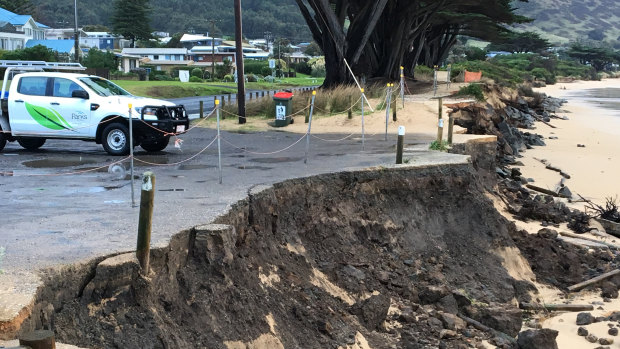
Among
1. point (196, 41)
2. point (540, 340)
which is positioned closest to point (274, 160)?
point (540, 340)

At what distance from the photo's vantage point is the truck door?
1662 centimetres

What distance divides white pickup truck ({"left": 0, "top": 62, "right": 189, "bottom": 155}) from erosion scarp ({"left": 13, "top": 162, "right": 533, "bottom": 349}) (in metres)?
6.10

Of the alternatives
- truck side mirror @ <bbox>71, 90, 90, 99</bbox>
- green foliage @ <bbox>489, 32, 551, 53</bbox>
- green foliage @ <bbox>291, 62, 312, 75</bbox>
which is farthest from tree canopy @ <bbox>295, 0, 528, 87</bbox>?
green foliage @ <bbox>489, 32, 551, 53</bbox>

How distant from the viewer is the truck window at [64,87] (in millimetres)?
16750

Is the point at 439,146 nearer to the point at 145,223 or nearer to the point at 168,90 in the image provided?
the point at 145,223

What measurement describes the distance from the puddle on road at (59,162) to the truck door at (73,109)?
628mm

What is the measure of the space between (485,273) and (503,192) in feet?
20.9

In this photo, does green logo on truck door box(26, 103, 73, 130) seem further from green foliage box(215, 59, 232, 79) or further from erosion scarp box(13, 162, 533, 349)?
green foliage box(215, 59, 232, 79)

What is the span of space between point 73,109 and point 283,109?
873cm

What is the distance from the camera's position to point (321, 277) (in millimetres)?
9930

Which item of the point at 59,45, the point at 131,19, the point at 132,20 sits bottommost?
the point at 59,45

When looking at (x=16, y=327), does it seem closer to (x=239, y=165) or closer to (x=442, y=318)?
(x=442, y=318)

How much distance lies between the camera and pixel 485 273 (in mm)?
12336

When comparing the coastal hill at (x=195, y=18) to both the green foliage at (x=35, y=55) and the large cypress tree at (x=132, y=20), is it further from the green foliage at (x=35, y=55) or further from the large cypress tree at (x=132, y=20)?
the green foliage at (x=35, y=55)
